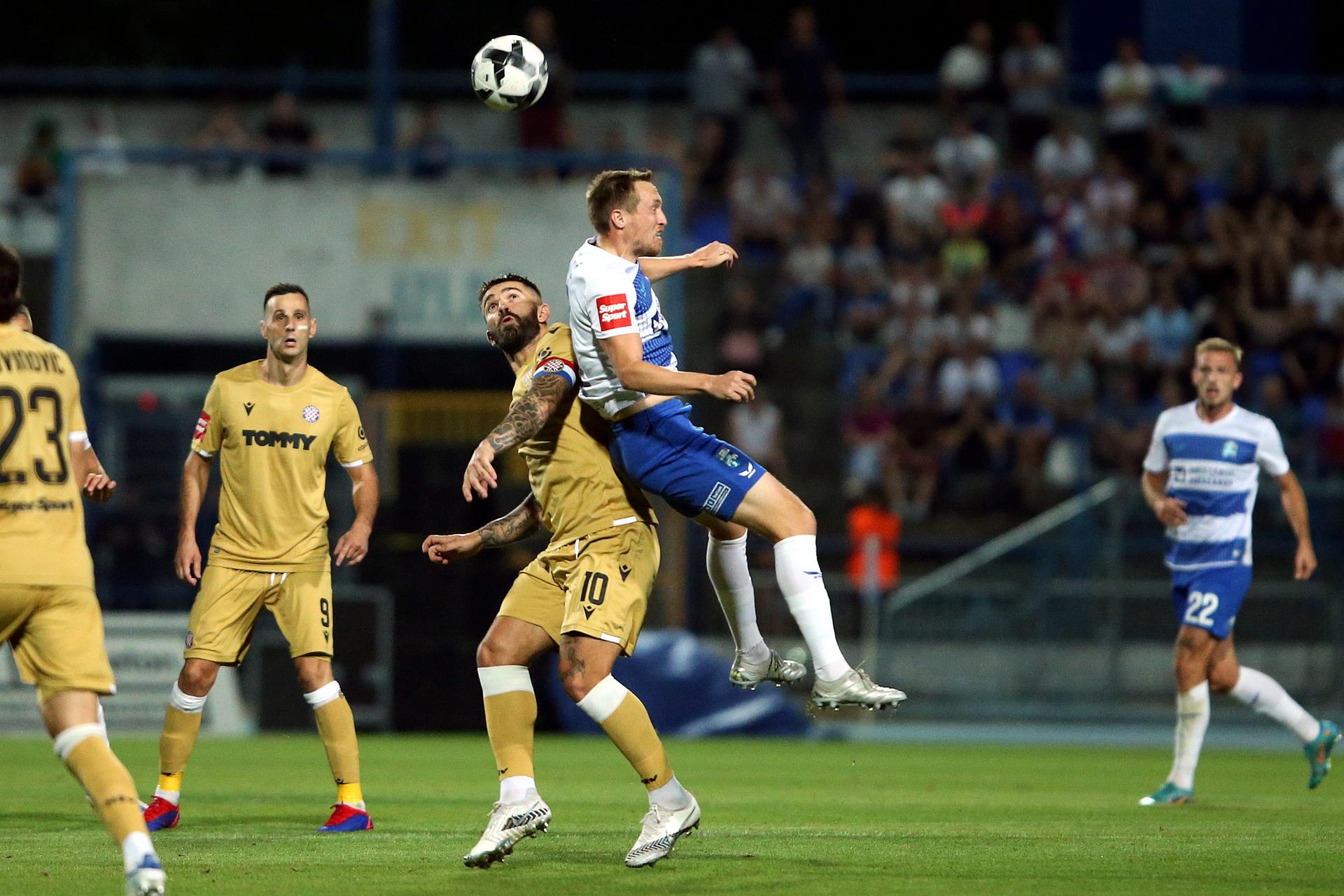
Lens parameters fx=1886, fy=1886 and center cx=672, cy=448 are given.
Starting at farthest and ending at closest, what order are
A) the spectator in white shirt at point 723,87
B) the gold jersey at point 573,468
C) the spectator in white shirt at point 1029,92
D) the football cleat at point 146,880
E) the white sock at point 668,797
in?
the spectator in white shirt at point 1029,92 < the spectator in white shirt at point 723,87 < the gold jersey at point 573,468 < the white sock at point 668,797 < the football cleat at point 146,880

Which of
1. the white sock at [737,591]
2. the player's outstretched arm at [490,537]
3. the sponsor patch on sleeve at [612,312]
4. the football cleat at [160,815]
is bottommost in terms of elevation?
the football cleat at [160,815]

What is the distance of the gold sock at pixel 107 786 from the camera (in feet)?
20.5

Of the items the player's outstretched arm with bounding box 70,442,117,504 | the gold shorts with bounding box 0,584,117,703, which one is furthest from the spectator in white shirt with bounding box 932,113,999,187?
the gold shorts with bounding box 0,584,117,703

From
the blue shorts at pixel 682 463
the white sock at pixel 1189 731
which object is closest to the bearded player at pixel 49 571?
the blue shorts at pixel 682 463

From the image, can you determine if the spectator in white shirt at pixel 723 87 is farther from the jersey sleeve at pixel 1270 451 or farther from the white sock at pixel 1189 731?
the white sock at pixel 1189 731

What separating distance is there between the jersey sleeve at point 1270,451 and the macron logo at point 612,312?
17.6 feet

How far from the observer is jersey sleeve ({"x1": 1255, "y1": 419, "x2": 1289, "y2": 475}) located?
1148 cm

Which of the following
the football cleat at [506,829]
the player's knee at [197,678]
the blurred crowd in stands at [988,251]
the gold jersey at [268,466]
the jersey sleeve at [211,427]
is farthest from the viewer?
the blurred crowd in stands at [988,251]

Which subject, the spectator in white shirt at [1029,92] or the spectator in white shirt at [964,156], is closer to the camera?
the spectator in white shirt at [964,156]

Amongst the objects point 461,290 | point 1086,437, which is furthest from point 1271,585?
point 461,290

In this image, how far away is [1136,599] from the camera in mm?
18016

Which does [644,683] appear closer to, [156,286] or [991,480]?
[991,480]

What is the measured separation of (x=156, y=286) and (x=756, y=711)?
28.4ft

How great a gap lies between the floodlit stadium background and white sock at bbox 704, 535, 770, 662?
28.2 ft
